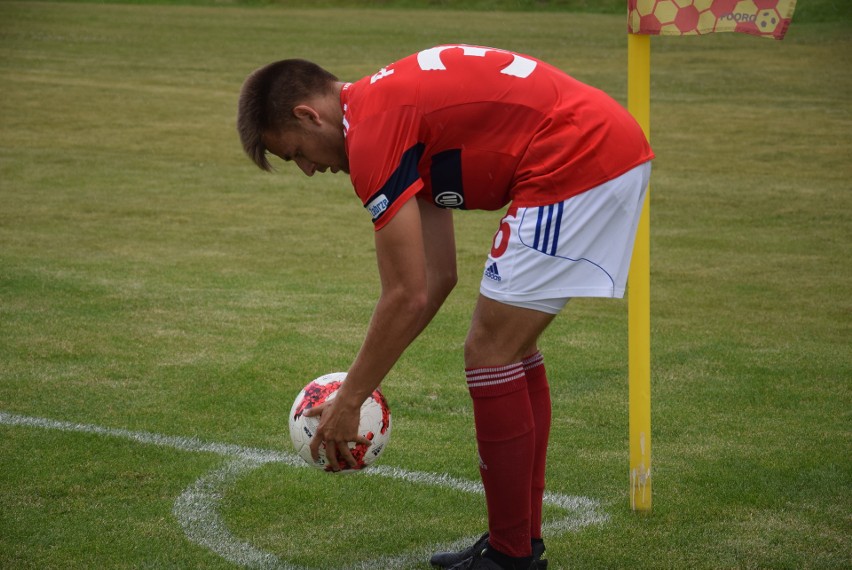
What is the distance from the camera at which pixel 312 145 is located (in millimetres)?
3535

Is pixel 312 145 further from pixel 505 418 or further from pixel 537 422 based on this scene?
pixel 537 422

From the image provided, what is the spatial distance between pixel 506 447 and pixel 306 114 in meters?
1.30

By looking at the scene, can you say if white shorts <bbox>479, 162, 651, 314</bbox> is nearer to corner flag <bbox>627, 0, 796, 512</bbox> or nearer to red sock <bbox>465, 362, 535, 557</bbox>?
red sock <bbox>465, 362, 535, 557</bbox>

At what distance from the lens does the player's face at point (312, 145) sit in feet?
11.5

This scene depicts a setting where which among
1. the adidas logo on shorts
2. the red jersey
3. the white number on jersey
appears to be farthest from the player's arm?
the white number on jersey

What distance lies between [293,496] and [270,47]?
25.5m

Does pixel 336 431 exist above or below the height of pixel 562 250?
below

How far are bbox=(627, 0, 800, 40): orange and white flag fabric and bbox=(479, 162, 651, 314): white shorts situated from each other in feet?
2.70

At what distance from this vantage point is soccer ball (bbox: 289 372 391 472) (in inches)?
151

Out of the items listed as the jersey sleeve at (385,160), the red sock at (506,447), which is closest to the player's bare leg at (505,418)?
the red sock at (506,447)

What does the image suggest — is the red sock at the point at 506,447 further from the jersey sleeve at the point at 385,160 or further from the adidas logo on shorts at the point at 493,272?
the jersey sleeve at the point at 385,160

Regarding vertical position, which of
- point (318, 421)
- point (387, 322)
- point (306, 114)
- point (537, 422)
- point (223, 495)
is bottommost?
point (223, 495)

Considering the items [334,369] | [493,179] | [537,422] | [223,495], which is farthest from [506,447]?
[334,369]

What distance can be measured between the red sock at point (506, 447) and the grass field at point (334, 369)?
48 centimetres
